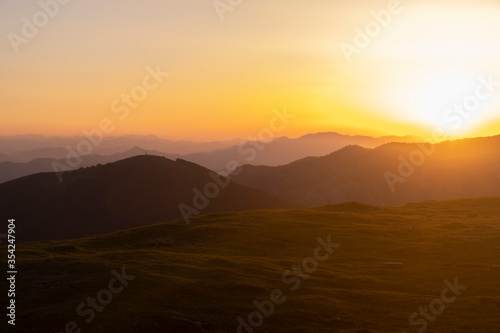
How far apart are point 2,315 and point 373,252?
42.0 meters

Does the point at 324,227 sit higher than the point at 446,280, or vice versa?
the point at 324,227

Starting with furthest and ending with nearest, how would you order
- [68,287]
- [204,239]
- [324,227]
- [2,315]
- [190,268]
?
[324,227] → [204,239] → [190,268] → [68,287] → [2,315]

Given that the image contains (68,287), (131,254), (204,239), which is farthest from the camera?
(204,239)

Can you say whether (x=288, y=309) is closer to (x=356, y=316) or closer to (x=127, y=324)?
(x=356, y=316)

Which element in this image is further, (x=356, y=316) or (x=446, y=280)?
(x=446, y=280)

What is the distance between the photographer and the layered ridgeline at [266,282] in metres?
31.3

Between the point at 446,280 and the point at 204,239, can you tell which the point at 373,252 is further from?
the point at 204,239

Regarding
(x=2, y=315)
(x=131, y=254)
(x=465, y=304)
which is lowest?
(x=465, y=304)

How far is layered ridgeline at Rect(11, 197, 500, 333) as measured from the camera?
103 ft

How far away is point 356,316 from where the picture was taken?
110ft

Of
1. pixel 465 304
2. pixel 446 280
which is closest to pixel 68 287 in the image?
pixel 465 304

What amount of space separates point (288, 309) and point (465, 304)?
14757mm

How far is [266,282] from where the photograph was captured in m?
40.4

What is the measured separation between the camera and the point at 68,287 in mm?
35844
